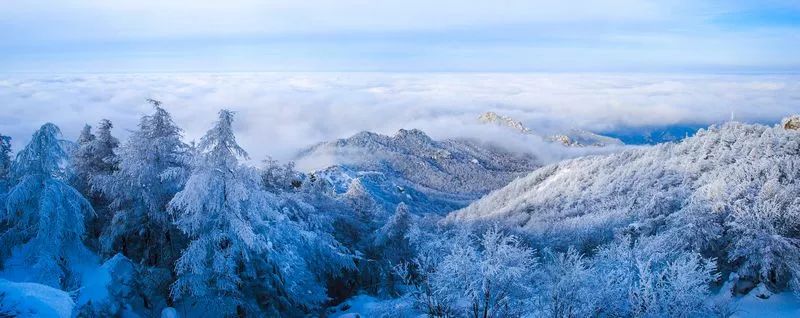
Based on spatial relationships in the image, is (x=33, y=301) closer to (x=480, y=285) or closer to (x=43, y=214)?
(x=43, y=214)

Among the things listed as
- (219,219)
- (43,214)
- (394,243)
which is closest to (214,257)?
(219,219)

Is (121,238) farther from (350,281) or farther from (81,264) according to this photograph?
(350,281)

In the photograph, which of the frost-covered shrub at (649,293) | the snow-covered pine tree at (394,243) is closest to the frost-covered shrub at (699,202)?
the frost-covered shrub at (649,293)

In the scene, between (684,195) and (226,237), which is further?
(684,195)

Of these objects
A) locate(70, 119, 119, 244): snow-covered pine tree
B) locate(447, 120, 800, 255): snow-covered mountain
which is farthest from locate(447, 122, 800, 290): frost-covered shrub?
locate(70, 119, 119, 244): snow-covered pine tree

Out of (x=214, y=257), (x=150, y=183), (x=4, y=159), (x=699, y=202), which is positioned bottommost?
(x=699, y=202)

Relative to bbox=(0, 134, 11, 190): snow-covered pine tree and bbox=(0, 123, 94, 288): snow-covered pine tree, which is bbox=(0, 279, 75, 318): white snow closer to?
bbox=(0, 123, 94, 288): snow-covered pine tree

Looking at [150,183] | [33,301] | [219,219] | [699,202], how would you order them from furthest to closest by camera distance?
[699,202], [150,183], [219,219], [33,301]
